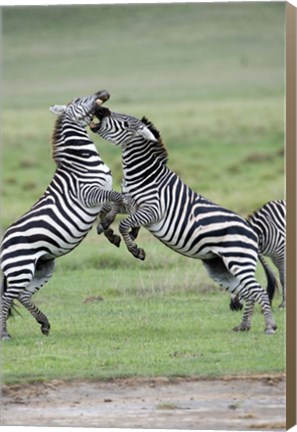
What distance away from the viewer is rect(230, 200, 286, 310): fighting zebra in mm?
11102

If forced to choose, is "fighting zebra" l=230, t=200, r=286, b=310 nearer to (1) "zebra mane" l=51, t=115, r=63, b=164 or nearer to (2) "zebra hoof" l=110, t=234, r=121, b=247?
(2) "zebra hoof" l=110, t=234, r=121, b=247

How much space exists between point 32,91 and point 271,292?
397 cm

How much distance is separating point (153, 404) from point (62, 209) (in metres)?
1.81

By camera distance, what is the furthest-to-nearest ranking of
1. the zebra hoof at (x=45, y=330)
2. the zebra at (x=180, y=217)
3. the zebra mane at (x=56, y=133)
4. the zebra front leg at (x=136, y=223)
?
1. the zebra hoof at (x=45, y=330)
2. the zebra mane at (x=56, y=133)
3. the zebra at (x=180, y=217)
4. the zebra front leg at (x=136, y=223)

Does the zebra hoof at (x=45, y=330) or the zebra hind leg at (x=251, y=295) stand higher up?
the zebra hind leg at (x=251, y=295)

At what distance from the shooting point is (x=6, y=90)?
12.8 meters

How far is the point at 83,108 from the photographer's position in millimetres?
10742

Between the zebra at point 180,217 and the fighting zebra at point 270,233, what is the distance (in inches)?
15.7

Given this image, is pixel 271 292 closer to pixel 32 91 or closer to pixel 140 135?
pixel 140 135

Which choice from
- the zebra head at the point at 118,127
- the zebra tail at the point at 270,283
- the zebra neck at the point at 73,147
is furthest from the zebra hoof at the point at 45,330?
the zebra tail at the point at 270,283

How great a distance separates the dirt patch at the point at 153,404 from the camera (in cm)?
1006

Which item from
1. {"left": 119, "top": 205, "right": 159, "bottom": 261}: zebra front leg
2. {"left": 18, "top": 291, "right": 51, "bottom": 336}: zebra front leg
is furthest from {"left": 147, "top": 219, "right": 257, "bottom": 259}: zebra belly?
{"left": 18, "top": 291, "right": 51, "bottom": 336}: zebra front leg

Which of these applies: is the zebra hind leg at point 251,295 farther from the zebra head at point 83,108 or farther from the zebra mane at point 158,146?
the zebra head at point 83,108

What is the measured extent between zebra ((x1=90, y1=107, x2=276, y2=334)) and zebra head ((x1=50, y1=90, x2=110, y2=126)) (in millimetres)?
64
